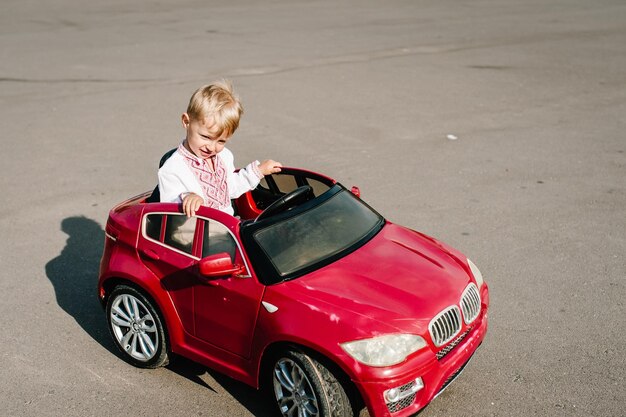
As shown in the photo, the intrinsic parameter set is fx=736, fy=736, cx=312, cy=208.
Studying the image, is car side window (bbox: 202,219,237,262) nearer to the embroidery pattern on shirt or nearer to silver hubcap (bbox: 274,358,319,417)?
the embroidery pattern on shirt

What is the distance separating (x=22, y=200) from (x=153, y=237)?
4.33 metres

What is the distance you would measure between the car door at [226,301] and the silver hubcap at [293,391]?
29 centimetres

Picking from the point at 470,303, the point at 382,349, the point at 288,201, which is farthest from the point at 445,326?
the point at 288,201

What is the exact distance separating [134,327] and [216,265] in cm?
126

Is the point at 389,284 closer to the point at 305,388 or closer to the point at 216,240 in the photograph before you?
the point at 305,388

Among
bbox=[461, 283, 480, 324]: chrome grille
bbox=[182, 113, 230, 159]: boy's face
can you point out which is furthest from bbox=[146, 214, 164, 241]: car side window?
bbox=[461, 283, 480, 324]: chrome grille

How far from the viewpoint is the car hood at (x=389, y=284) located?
14.8 ft

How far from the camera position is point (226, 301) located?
16.0ft

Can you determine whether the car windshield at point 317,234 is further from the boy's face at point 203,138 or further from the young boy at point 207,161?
the boy's face at point 203,138

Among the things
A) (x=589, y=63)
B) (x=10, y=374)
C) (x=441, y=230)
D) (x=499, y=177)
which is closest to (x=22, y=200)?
(x=10, y=374)

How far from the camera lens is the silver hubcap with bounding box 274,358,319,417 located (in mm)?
4531

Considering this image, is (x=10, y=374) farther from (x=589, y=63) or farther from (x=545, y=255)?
(x=589, y=63)

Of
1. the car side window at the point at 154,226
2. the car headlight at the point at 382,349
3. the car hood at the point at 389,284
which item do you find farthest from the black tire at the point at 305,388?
the car side window at the point at 154,226

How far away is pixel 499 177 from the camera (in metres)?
9.42
